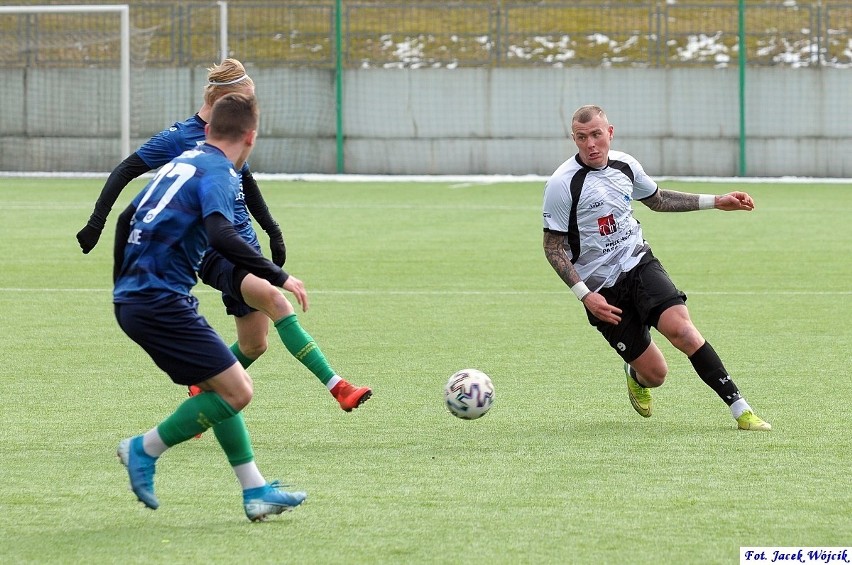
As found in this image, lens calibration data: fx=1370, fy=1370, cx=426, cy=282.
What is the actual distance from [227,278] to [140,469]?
5.63 ft

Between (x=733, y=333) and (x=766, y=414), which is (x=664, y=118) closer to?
(x=733, y=333)

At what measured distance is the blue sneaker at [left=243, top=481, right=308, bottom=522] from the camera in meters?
4.94

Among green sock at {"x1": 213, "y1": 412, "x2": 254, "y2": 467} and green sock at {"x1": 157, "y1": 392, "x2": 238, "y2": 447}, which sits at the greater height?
green sock at {"x1": 157, "y1": 392, "x2": 238, "y2": 447}

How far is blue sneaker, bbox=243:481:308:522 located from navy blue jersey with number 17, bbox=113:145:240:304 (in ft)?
2.56

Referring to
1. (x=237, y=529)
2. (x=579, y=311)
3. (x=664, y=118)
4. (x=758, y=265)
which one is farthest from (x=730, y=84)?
(x=237, y=529)

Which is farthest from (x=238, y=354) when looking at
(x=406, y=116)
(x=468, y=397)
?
(x=406, y=116)

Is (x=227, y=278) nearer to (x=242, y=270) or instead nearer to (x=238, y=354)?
(x=242, y=270)

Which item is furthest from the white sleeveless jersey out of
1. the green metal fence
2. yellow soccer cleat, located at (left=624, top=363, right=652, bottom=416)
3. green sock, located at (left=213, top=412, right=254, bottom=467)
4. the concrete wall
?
the green metal fence

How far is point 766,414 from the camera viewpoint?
6.86m

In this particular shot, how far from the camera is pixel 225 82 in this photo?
6.55 m

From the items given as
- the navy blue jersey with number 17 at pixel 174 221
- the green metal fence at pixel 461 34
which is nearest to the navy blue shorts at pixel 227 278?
the navy blue jersey with number 17 at pixel 174 221

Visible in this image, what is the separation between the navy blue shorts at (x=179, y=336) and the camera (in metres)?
4.96

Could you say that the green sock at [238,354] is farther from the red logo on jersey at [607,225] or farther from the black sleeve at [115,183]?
the red logo on jersey at [607,225]

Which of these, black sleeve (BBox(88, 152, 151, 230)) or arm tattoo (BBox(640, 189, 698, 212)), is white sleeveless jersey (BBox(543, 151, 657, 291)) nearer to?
arm tattoo (BBox(640, 189, 698, 212))
